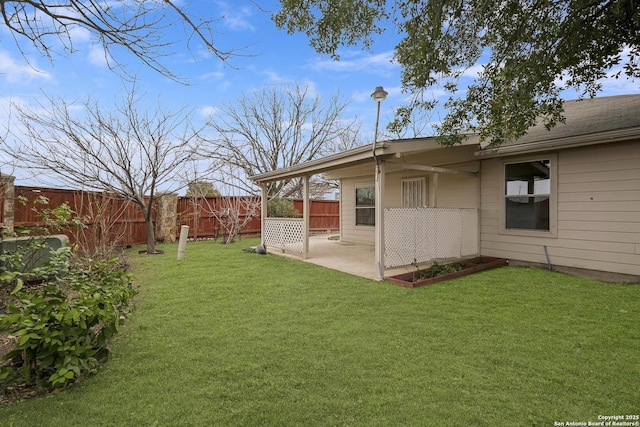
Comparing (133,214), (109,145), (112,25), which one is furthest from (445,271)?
(133,214)

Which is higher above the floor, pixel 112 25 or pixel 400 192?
pixel 112 25

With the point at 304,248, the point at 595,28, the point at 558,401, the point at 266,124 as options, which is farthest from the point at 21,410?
the point at 266,124

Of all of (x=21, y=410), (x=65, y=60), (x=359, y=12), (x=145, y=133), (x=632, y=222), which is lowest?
(x=21, y=410)

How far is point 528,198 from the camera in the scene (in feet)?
21.6

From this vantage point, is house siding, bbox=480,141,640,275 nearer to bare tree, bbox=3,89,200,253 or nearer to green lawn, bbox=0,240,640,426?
green lawn, bbox=0,240,640,426

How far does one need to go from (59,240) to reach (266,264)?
3.76 meters

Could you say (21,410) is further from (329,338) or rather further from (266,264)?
(266,264)

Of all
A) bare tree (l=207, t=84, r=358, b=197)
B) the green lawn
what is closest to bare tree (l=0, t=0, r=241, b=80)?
the green lawn

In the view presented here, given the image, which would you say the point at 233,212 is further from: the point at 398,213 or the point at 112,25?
the point at 112,25

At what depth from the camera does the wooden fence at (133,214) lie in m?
7.57

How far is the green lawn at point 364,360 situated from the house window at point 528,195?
6.09 ft

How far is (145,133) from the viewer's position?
8.74 m

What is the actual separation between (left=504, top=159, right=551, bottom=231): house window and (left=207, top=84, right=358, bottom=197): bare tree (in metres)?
11.6

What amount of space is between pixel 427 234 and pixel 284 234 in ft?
12.5
